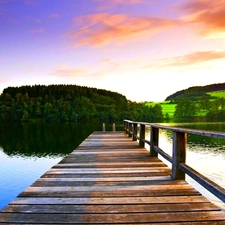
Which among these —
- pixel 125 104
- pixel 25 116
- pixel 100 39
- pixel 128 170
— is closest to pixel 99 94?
pixel 125 104

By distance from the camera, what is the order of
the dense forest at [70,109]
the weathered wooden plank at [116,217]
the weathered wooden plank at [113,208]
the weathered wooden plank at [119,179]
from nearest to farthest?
the weathered wooden plank at [116,217], the weathered wooden plank at [113,208], the weathered wooden plank at [119,179], the dense forest at [70,109]

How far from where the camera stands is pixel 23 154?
24750 mm

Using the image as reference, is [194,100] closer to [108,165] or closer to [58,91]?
[58,91]

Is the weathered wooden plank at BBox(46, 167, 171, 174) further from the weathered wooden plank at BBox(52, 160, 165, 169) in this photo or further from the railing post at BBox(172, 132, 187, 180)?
the railing post at BBox(172, 132, 187, 180)

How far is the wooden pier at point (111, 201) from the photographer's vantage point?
2.86 metres

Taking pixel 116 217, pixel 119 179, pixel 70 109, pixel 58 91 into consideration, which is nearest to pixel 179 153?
pixel 119 179

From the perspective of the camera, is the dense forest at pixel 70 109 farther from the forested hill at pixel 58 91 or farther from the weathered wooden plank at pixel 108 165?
the weathered wooden plank at pixel 108 165

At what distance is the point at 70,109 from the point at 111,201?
10998cm

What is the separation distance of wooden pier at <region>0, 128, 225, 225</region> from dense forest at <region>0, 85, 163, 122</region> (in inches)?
4082

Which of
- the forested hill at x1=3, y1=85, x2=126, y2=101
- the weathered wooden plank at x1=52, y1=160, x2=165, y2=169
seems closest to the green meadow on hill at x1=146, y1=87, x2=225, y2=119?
the forested hill at x1=3, y1=85, x2=126, y2=101

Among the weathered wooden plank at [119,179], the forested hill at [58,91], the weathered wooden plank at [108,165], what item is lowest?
the weathered wooden plank at [108,165]

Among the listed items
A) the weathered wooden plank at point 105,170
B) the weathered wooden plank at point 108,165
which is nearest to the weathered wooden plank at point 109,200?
the weathered wooden plank at point 105,170

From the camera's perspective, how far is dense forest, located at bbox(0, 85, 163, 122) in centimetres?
10962

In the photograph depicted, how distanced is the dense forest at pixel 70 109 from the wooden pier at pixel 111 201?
10368cm
